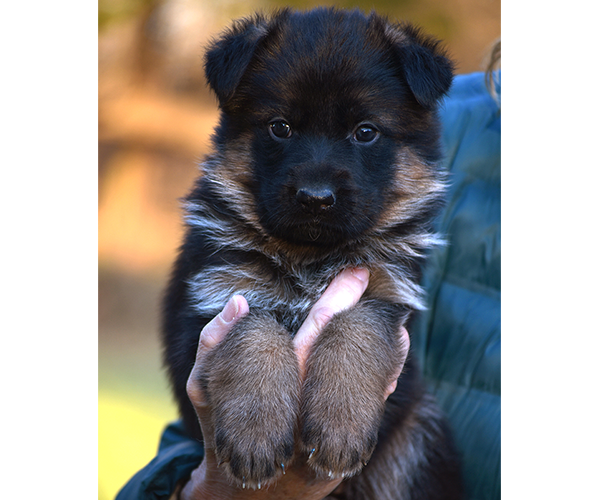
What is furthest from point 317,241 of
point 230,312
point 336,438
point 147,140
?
point 147,140

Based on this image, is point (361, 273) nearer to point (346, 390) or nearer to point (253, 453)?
point (346, 390)

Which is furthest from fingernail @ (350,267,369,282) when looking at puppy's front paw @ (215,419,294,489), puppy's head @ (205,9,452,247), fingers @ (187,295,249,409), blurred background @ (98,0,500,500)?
blurred background @ (98,0,500,500)

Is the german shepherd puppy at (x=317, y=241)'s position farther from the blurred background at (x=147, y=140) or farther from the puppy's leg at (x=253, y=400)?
the blurred background at (x=147, y=140)

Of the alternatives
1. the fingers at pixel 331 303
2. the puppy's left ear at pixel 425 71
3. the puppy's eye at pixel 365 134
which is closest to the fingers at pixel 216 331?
the fingers at pixel 331 303

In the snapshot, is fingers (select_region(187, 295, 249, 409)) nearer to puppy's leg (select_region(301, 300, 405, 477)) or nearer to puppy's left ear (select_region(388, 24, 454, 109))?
puppy's leg (select_region(301, 300, 405, 477))

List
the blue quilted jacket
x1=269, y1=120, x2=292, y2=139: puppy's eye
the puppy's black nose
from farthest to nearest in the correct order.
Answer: the blue quilted jacket, x1=269, y1=120, x2=292, y2=139: puppy's eye, the puppy's black nose

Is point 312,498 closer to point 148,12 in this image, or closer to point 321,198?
point 321,198
